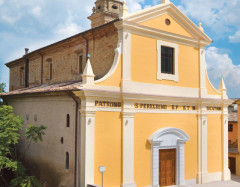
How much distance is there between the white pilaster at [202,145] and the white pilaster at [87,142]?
7352mm

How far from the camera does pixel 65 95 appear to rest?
14859 mm

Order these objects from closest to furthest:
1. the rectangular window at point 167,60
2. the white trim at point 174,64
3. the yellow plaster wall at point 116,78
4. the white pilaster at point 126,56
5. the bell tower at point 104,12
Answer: the yellow plaster wall at point 116,78, the white pilaster at point 126,56, the white trim at point 174,64, the rectangular window at point 167,60, the bell tower at point 104,12

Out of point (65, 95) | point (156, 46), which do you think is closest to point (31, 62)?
point (65, 95)

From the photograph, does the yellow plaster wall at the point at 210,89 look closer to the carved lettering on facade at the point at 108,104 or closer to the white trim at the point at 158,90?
the white trim at the point at 158,90

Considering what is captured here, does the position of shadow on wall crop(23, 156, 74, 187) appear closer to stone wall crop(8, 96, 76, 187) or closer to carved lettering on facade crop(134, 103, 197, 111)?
stone wall crop(8, 96, 76, 187)

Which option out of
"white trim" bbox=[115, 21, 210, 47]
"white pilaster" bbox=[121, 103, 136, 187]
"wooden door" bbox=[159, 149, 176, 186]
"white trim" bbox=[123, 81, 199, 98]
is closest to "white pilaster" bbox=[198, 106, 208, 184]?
"white trim" bbox=[123, 81, 199, 98]

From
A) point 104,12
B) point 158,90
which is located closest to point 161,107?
point 158,90

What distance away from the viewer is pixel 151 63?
52.2 feet

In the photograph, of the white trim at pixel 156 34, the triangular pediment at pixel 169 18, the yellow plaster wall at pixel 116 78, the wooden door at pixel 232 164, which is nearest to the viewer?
the yellow plaster wall at pixel 116 78

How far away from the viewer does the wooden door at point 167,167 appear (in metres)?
15.9

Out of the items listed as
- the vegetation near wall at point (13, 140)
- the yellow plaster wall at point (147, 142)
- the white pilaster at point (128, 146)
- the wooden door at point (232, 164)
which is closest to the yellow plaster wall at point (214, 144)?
the yellow plaster wall at point (147, 142)

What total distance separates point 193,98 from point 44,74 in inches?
420

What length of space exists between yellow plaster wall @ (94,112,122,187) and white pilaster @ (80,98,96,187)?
0.26 m

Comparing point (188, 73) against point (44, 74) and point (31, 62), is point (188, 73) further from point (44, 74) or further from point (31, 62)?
point (31, 62)
